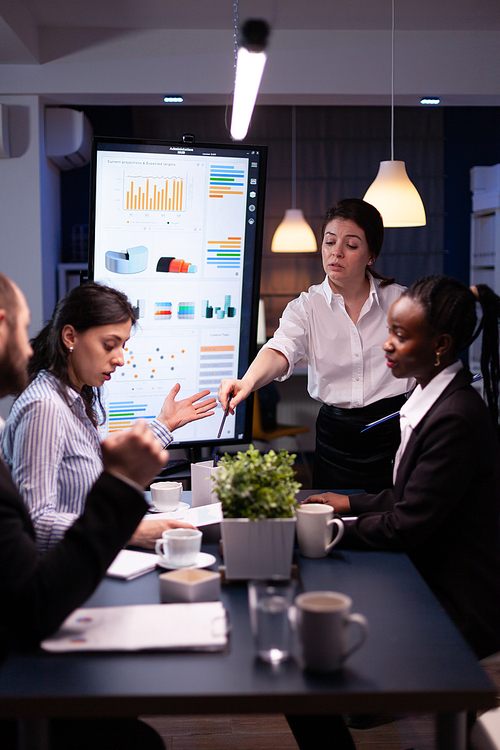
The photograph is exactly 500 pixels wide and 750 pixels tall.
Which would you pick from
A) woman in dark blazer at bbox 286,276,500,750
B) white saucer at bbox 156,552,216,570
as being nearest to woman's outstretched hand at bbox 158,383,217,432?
woman in dark blazer at bbox 286,276,500,750

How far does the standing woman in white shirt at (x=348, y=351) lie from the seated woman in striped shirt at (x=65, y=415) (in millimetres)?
803

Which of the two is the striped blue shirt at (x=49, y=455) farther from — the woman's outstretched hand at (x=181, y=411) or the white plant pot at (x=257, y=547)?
the woman's outstretched hand at (x=181, y=411)

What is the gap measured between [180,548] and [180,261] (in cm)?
168

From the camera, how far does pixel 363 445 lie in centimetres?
249

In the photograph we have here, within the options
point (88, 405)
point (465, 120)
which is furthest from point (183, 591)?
point (465, 120)

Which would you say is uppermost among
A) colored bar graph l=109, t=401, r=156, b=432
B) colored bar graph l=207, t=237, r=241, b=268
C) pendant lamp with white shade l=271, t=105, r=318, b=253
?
pendant lamp with white shade l=271, t=105, r=318, b=253

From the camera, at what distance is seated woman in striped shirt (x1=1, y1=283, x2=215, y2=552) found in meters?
1.34

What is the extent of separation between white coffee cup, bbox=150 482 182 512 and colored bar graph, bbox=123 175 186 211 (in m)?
1.39

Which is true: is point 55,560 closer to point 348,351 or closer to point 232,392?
point 232,392

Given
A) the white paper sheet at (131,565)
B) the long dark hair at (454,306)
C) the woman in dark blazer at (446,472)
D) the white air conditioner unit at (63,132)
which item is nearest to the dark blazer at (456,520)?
the woman in dark blazer at (446,472)

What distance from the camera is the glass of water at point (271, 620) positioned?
3.15ft

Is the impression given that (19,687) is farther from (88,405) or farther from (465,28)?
(465,28)

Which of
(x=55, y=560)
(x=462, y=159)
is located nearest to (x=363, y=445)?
(x=55, y=560)

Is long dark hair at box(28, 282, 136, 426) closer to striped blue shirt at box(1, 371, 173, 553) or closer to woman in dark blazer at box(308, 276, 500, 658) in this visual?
striped blue shirt at box(1, 371, 173, 553)
